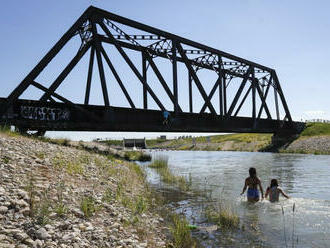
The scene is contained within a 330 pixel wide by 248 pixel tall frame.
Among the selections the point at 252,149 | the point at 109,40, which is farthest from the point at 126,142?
the point at 109,40

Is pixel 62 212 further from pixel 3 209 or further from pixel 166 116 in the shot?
pixel 166 116

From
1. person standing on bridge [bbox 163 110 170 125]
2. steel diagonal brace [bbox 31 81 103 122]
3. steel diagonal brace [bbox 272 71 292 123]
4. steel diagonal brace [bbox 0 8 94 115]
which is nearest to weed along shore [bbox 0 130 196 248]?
steel diagonal brace [bbox 0 8 94 115]

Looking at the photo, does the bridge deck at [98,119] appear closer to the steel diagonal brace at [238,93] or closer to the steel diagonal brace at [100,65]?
the steel diagonal brace at [100,65]

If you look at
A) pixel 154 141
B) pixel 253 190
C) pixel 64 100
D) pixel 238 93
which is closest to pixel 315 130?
pixel 238 93

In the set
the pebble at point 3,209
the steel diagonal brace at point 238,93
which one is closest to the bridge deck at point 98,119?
the steel diagonal brace at point 238,93

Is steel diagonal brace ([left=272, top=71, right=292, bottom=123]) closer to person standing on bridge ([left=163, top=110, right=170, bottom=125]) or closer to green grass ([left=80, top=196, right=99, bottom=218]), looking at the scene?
person standing on bridge ([left=163, top=110, right=170, bottom=125])

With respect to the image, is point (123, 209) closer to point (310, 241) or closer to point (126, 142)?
point (310, 241)

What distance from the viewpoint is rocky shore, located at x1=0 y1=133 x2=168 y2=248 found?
5.22 m

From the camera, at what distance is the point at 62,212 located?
20.7 ft

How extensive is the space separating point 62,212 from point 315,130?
6458cm

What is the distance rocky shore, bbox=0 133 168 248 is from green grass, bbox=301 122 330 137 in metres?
58.1

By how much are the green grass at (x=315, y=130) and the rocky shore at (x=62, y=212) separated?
58069 millimetres

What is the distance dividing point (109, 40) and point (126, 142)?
262 feet

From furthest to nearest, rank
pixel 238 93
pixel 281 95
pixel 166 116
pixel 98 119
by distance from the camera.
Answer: pixel 281 95, pixel 238 93, pixel 166 116, pixel 98 119
